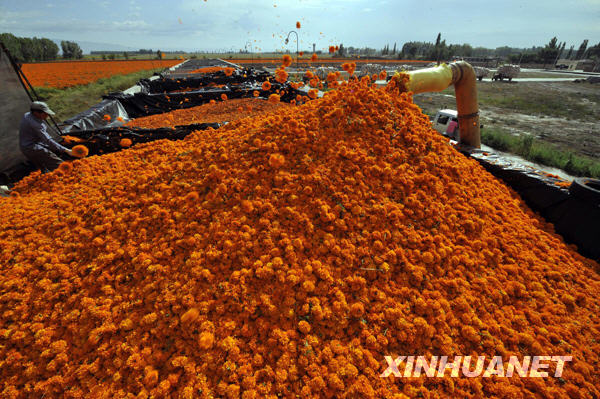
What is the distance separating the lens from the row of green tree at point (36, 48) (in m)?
40.2

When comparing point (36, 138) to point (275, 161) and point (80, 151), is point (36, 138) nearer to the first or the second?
point (80, 151)

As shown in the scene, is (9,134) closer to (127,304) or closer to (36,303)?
(36,303)

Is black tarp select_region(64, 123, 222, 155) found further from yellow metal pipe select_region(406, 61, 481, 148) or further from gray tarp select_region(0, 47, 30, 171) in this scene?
yellow metal pipe select_region(406, 61, 481, 148)

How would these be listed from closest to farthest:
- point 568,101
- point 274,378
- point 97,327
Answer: point 274,378, point 97,327, point 568,101

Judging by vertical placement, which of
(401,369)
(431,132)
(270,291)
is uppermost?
(431,132)

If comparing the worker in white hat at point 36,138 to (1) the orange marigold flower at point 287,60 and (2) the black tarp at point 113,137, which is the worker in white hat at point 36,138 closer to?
(2) the black tarp at point 113,137

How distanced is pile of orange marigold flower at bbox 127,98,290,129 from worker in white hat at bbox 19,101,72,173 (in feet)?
10.3

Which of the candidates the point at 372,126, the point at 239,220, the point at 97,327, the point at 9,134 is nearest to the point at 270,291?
the point at 239,220

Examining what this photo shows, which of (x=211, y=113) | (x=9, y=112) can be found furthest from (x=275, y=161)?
(x=9, y=112)

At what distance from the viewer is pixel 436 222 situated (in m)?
3.26

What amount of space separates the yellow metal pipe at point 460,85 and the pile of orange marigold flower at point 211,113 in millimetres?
5887

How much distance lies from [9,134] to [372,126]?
9.51 meters

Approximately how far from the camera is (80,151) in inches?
240

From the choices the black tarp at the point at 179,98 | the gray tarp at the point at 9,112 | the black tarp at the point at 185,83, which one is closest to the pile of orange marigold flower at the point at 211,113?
the black tarp at the point at 179,98
